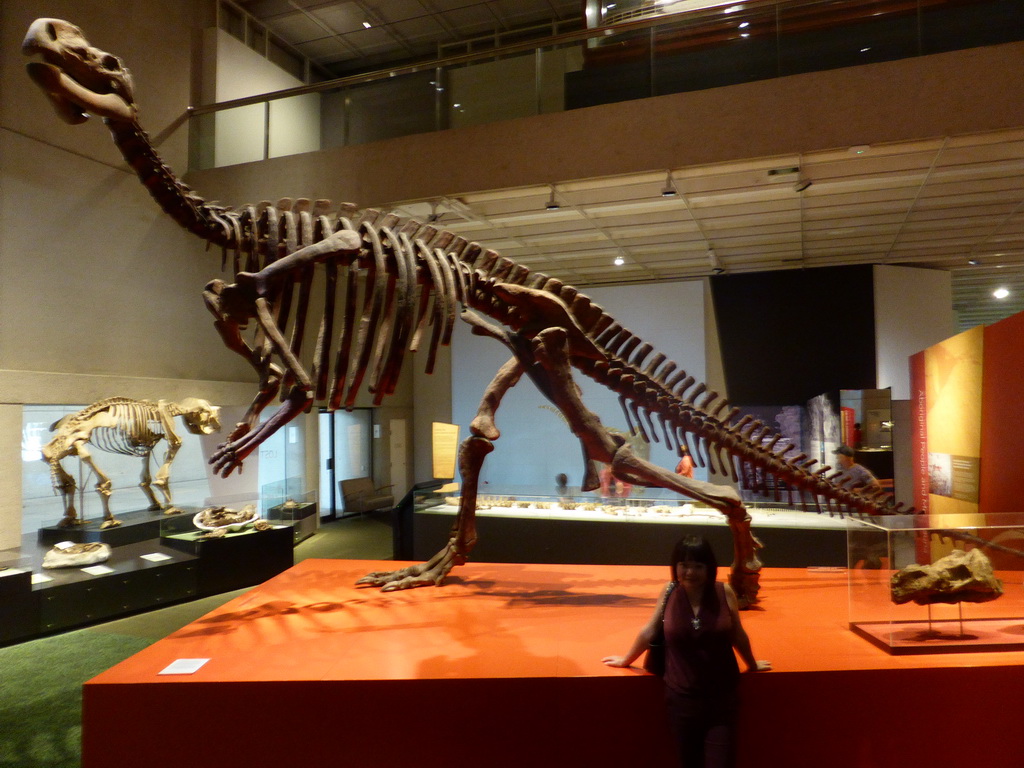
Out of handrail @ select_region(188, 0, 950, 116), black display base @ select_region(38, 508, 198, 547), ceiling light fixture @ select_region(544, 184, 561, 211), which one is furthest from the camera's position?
ceiling light fixture @ select_region(544, 184, 561, 211)

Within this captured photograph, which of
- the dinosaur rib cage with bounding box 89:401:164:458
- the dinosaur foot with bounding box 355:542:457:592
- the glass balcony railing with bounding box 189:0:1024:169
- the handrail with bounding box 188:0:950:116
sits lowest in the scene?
the dinosaur foot with bounding box 355:542:457:592

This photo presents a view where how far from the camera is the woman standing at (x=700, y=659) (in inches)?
96.9

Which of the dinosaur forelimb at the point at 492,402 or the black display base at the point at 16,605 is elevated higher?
the dinosaur forelimb at the point at 492,402

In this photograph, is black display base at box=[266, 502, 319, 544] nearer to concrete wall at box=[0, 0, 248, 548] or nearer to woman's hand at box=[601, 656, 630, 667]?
concrete wall at box=[0, 0, 248, 548]

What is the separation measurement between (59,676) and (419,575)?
106 inches

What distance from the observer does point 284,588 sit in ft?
15.8

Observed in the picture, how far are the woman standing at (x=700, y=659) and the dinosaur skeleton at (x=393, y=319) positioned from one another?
1.64 meters

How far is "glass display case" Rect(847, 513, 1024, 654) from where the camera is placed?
3.21 meters

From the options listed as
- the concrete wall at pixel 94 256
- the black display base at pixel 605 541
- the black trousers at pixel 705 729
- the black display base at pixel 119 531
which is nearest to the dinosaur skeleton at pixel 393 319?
the black display base at pixel 605 541

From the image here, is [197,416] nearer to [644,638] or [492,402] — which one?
[492,402]

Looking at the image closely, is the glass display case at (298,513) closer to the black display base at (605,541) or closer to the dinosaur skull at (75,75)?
the black display base at (605,541)

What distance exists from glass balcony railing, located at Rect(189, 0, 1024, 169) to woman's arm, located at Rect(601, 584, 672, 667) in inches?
235

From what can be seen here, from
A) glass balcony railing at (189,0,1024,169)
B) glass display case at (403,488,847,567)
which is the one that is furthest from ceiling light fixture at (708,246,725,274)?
glass display case at (403,488,847,567)

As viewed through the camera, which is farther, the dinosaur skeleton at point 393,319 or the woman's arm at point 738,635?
the dinosaur skeleton at point 393,319
